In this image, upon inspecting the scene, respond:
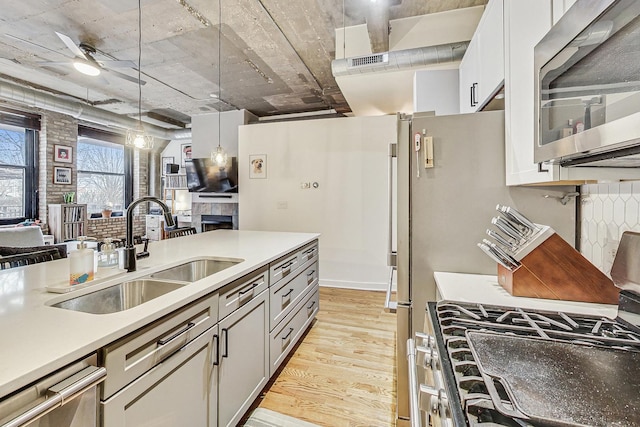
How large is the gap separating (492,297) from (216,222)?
5301 mm

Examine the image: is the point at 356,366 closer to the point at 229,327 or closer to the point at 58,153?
the point at 229,327

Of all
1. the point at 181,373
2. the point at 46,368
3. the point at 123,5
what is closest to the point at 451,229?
the point at 181,373

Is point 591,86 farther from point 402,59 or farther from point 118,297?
point 402,59

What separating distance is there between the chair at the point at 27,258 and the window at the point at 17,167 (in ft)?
15.4

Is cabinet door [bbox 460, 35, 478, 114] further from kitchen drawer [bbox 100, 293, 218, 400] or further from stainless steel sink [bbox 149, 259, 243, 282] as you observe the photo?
kitchen drawer [bbox 100, 293, 218, 400]

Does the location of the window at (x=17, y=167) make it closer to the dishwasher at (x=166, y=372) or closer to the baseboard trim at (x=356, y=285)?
the baseboard trim at (x=356, y=285)

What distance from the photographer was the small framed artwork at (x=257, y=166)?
4.79 m

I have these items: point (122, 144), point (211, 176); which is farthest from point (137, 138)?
point (122, 144)

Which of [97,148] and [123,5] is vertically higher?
[123,5]

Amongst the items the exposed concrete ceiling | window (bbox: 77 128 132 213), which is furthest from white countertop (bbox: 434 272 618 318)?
window (bbox: 77 128 132 213)

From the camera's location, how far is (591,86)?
0.75m

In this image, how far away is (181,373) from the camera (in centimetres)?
117

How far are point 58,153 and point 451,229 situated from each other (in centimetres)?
694

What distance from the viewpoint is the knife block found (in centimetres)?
121
